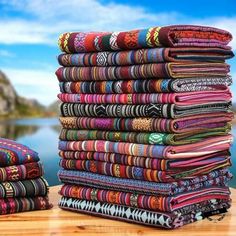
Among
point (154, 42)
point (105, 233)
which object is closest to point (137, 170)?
point (105, 233)

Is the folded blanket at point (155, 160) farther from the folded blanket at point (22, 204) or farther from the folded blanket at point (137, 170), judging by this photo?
the folded blanket at point (22, 204)

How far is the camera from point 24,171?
10.6ft

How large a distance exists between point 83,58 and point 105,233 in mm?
793

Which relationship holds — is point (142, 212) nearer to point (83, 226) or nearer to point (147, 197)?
point (147, 197)

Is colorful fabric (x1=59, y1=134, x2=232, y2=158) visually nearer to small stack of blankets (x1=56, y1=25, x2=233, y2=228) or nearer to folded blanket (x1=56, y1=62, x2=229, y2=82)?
small stack of blankets (x1=56, y1=25, x2=233, y2=228)

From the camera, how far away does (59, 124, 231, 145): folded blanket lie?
9.32ft

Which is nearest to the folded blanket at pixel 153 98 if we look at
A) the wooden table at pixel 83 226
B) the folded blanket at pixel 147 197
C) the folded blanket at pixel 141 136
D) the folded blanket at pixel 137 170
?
the folded blanket at pixel 141 136

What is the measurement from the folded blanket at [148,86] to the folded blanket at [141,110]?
0.06 metres

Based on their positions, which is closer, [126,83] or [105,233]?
[105,233]

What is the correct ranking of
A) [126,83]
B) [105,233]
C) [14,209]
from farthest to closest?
[14,209], [126,83], [105,233]

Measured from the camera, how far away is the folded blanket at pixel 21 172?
3.18 metres

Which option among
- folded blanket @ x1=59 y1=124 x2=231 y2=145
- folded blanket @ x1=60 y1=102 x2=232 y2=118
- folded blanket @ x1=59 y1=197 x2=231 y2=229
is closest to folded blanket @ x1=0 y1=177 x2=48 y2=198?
folded blanket @ x1=59 y1=197 x2=231 y2=229

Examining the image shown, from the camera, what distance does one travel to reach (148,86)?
2873 mm

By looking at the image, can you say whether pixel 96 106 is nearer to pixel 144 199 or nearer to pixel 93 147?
pixel 93 147
